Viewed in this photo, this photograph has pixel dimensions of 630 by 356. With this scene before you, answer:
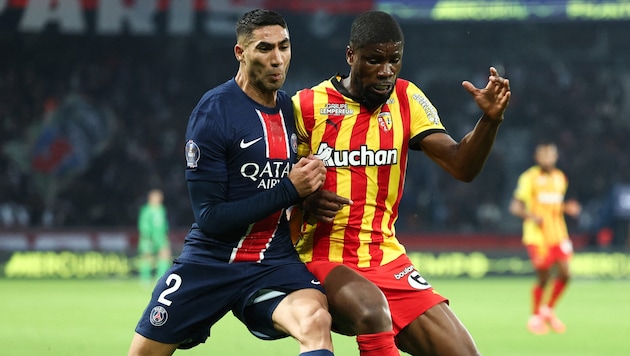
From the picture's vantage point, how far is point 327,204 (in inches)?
201

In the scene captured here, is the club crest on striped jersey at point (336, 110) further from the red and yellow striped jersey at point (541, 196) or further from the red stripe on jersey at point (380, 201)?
the red and yellow striped jersey at point (541, 196)

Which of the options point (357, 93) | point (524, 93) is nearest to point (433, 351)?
→ point (357, 93)

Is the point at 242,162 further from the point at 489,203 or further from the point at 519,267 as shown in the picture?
the point at 489,203

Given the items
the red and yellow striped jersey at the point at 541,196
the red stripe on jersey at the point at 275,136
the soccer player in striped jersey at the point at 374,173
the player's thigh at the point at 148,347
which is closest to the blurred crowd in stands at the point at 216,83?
the red and yellow striped jersey at the point at 541,196

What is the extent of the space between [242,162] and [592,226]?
61.9 feet

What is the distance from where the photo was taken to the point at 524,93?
24.2 m

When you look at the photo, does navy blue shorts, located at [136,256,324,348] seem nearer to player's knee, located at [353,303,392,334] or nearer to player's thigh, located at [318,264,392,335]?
player's thigh, located at [318,264,392,335]

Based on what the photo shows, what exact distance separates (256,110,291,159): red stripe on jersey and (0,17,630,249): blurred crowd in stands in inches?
677

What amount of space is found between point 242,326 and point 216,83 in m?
11.9

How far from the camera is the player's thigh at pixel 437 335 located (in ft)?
16.2

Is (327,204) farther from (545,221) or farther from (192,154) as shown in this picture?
(545,221)

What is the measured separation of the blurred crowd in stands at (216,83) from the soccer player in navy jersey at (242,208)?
17216 mm

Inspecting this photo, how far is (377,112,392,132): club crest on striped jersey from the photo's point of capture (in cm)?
533

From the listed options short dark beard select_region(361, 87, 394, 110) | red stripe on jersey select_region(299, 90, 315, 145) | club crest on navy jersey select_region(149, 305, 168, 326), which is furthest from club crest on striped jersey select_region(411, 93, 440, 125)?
club crest on navy jersey select_region(149, 305, 168, 326)
